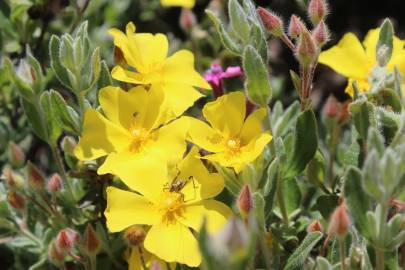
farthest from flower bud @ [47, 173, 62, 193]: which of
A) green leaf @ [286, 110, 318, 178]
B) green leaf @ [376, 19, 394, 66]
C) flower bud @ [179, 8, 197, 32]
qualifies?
flower bud @ [179, 8, 197, 32]

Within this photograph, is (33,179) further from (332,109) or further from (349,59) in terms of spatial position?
(349,59)

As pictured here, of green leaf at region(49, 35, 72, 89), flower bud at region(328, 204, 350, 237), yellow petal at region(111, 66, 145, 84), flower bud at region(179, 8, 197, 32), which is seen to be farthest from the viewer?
flower bud at region(179, 8, 197, 32)

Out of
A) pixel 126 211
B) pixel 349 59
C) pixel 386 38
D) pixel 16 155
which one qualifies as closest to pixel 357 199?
pixel 126 211

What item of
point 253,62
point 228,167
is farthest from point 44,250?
point 253,62

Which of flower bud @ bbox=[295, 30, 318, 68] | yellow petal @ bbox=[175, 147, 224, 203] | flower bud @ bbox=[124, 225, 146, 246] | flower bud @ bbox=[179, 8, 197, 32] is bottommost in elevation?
flower bud @ bbox=[179, 8, 197, 32]

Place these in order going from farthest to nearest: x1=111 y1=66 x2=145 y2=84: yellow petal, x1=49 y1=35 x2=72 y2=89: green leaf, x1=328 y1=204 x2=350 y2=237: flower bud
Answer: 1. x1=49 y1=35 x2=72 y2=89: green leaf
2. x1=111 y1=66 x2=145 y2=84: yellow petal
3. x1=328 y1=204 x2=350 y2=237: flower bud

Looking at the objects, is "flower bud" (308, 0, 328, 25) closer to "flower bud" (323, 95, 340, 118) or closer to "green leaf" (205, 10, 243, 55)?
"green leaf" (205, 10, 243, 55)

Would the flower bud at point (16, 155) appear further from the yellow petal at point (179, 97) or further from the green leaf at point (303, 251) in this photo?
the green leaf at point (303, 251)

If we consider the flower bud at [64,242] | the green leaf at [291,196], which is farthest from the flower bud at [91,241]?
the green leaf at [291,196]
